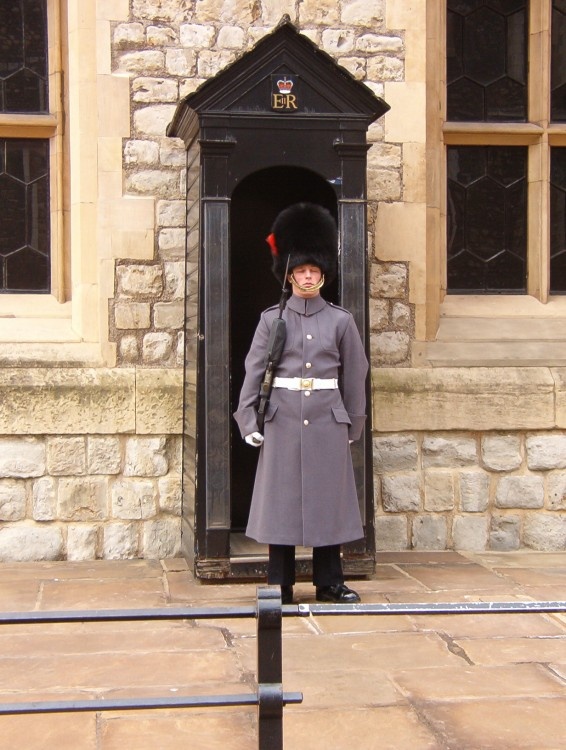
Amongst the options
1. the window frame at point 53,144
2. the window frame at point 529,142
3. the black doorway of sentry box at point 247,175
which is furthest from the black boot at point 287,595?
the window frame at point 53,144

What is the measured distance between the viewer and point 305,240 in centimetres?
463

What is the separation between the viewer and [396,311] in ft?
19.4

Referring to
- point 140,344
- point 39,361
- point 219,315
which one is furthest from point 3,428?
point 219,315

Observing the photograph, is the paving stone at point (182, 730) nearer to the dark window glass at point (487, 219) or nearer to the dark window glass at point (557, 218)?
the dark window glass at point (487, 219)

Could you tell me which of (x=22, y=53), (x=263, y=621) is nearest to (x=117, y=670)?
(x=263, y=621)

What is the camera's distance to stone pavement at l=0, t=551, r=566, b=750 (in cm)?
326

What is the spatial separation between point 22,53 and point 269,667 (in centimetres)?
422

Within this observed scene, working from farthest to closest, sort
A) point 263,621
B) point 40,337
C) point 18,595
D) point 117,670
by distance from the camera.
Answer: point 40,337 < point 18,595 < point 117,670 < point 263,621

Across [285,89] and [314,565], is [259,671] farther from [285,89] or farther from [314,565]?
[285,89]

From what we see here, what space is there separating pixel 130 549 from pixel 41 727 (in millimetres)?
2363

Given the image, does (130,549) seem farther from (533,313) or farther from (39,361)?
(533,313)

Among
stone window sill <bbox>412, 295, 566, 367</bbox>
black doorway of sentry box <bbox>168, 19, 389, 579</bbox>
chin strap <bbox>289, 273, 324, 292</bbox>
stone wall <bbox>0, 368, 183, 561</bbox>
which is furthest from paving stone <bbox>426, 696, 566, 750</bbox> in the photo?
stone window sill <bbox>412, 295, 566, 367</bbox>

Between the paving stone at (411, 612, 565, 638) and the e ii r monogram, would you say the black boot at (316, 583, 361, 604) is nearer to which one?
the paving stone at (411, 612, 565, 638)

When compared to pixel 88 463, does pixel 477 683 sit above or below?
below
